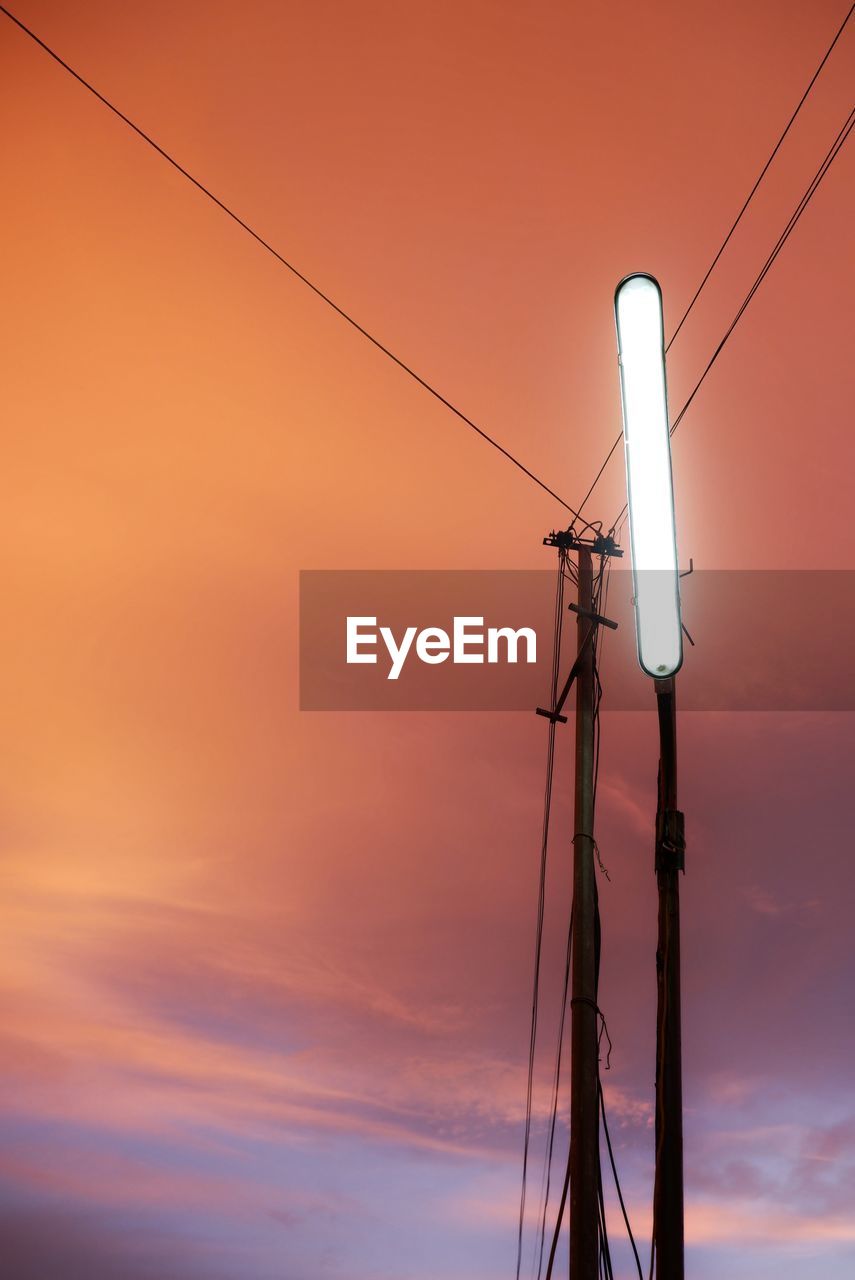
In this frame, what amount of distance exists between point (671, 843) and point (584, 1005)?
4889mm

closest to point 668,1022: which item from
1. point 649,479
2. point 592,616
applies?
point 649,479

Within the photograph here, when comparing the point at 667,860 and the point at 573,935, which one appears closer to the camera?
the point at 667,860

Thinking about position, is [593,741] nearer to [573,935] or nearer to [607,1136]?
[573,935]

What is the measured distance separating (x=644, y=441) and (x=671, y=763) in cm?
196

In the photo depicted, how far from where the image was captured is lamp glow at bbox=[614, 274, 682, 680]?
335 cm

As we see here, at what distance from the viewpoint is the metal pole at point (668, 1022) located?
15.4 ft

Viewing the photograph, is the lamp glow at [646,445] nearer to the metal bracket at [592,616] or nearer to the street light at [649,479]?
the street light at [649,479]

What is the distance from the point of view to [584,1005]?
31.6 feet

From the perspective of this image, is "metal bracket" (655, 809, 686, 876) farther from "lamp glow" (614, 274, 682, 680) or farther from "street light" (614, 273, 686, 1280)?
"lamp glow" (614, 274, 682, 680)

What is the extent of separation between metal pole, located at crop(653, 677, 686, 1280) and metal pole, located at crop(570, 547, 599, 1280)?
15.6 ft

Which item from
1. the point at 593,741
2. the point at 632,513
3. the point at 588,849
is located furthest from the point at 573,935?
the point at 632,513

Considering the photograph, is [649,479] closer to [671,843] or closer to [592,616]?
[671,843]

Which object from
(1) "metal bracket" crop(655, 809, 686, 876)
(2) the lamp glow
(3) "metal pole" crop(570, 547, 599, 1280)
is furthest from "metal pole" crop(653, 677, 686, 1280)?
(3) "metal pole" crop(570, 547, 599, 1280)

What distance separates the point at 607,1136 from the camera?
34.9ft
